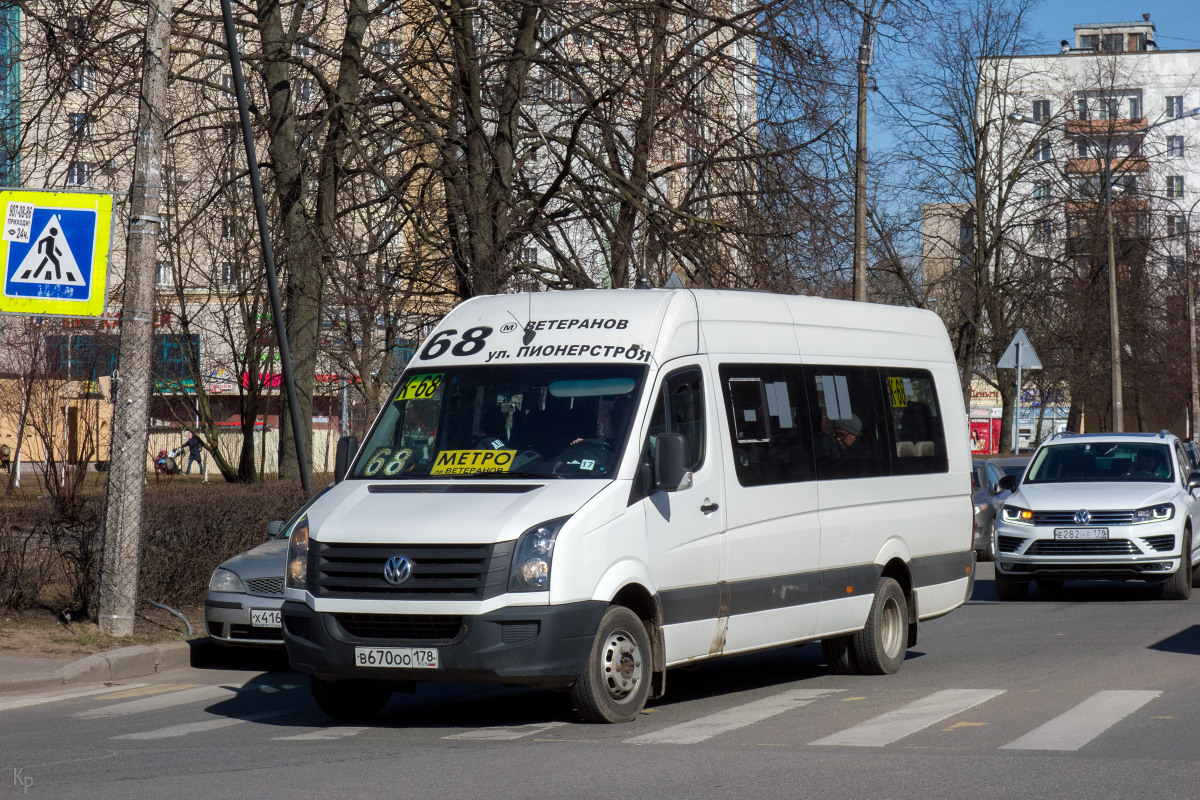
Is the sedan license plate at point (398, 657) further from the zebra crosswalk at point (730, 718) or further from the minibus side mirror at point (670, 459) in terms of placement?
the minibus side mirror at point (670, 459)

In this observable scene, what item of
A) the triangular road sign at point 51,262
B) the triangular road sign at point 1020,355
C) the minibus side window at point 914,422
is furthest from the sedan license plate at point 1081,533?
the triangular road sign at point 1020,355

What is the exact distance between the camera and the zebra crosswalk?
26.8 ft

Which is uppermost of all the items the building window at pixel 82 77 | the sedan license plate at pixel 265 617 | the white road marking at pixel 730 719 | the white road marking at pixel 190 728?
the building window at pixel 82 77

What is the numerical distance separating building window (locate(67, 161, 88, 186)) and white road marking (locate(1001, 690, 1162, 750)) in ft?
39.5

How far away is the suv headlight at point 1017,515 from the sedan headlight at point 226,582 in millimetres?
9119

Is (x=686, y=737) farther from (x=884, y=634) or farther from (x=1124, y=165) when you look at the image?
(x=1124, y=165)

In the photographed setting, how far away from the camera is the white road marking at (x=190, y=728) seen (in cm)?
856

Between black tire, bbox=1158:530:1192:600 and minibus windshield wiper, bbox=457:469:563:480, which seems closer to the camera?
minibus windshield wiper, bbox=457:469:563:480

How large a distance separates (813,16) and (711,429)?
31.9 ft

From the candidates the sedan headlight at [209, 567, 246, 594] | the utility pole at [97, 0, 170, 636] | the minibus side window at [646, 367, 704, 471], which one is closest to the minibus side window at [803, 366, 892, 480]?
the minibus side window at [646, 367, 704, 471]

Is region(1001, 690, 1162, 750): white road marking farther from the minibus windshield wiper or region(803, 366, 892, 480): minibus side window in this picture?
the minibus windshield wiper

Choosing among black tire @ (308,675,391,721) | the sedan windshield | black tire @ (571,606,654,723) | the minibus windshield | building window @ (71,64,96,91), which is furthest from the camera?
the sedan windshield

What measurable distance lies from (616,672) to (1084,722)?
8.88 feet

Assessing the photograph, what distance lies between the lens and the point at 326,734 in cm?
852
